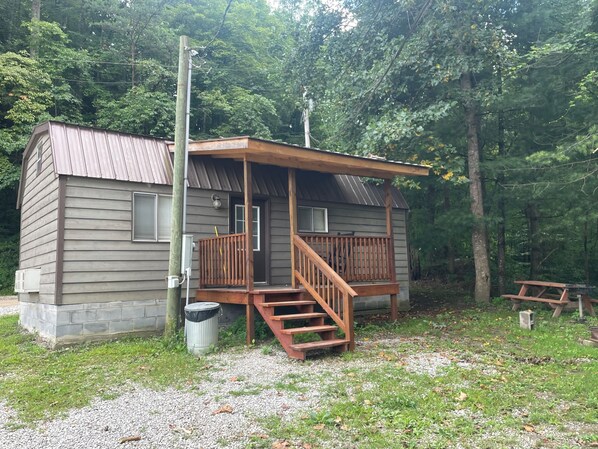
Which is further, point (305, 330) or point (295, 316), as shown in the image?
point (295, 316)

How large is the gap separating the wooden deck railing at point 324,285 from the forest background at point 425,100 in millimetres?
3772

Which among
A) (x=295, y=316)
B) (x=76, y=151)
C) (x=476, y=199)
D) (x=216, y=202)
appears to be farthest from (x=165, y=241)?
(x=476, y=199)

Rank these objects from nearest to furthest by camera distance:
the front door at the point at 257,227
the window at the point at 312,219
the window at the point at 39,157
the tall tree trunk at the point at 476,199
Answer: the window at the point at 39,157
the front door at the point at 257,227
the window at the point at 312,219
the tall tree trunk at the point at 476,199

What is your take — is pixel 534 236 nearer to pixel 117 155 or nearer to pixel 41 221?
pixel 117 155

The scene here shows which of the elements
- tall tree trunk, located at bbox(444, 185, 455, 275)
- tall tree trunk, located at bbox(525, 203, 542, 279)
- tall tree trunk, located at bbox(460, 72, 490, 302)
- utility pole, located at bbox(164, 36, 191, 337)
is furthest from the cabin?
tall tree trunk, located at bbox(525, 203, 542, 279)

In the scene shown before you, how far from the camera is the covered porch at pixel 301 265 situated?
19.8 ft

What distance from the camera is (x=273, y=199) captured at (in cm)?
882

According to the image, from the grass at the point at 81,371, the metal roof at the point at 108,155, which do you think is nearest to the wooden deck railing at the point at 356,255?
the grass at the point at 81,371

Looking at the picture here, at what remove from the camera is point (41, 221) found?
303 inches

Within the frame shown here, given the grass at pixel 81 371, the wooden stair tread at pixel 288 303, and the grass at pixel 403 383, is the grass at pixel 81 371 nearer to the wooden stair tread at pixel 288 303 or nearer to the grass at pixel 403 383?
the grass at pixel 403 383

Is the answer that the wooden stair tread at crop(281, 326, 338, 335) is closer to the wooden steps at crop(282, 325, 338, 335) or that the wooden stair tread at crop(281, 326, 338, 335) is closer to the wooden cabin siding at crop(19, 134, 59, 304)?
the wooden steps at crop(282, 325, 338, 335)

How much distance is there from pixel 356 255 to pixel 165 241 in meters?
3.44

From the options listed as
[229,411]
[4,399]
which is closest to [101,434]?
[229,411]

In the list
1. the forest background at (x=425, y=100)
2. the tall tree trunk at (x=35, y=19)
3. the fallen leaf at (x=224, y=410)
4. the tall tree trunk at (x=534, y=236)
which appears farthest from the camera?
the tall tree trunk at (x=35, y=19)
